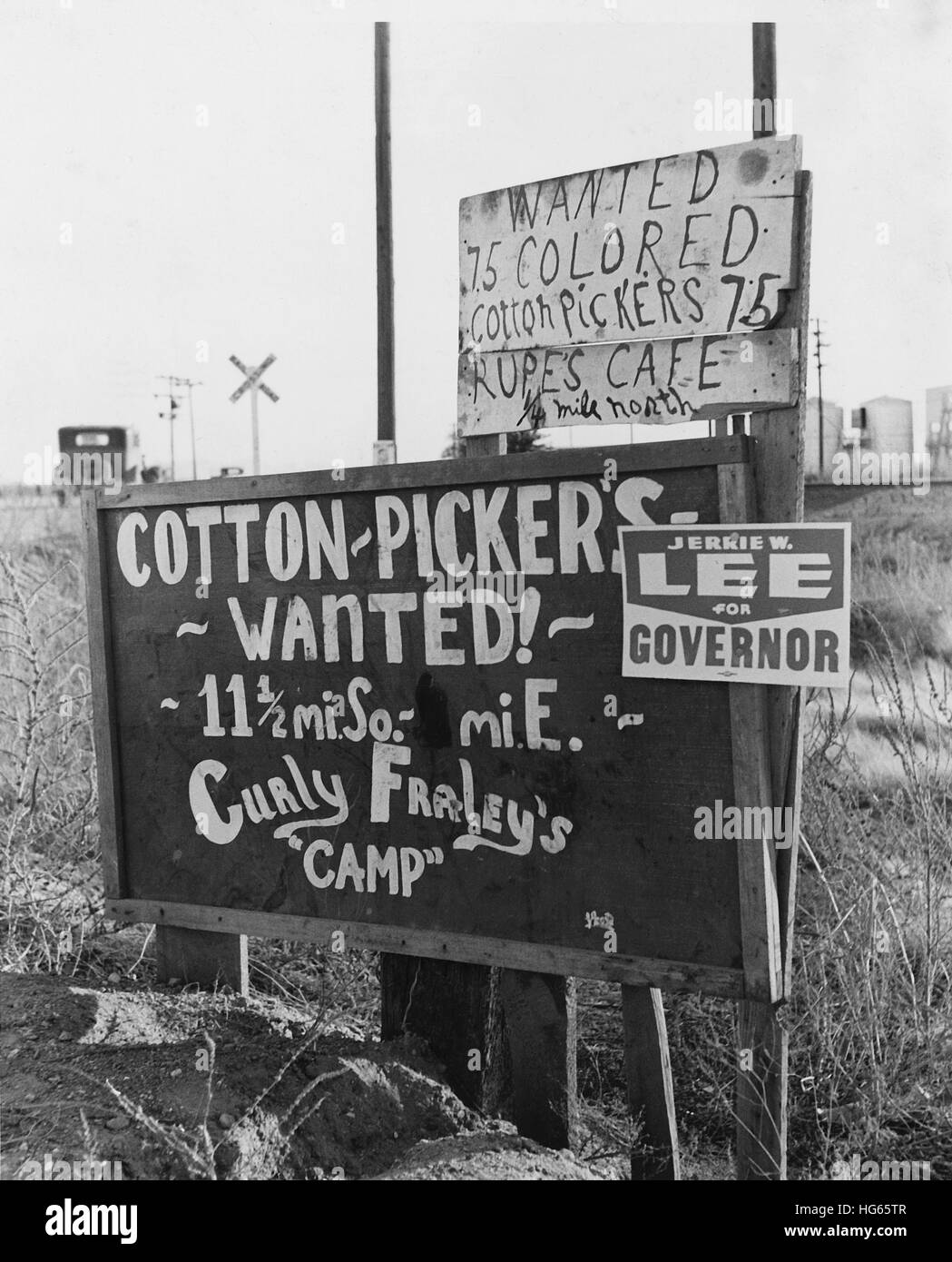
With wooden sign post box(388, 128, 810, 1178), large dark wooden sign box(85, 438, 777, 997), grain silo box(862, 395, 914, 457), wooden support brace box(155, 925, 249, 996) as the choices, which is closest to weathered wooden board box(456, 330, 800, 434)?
wooden sign post box(388, 128, 810, 1178)

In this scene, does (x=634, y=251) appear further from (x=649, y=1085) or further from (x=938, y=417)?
(x=938, y=417)

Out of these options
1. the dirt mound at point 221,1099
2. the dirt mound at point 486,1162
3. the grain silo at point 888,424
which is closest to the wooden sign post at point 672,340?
the dirt mound at point 486,1162

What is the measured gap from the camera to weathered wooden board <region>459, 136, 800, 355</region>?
2.31 meters

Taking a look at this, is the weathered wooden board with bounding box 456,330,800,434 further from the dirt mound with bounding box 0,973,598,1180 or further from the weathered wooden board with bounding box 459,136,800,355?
the dirt mound with bounding box 0,973,598,1180

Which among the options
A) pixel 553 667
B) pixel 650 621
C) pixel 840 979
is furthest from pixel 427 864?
pixel 840 979

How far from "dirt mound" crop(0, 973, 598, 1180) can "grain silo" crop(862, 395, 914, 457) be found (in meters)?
3.54

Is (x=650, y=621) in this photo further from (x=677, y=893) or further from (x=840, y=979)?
(x=840, y=979)

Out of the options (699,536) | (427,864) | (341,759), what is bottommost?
(427,864)

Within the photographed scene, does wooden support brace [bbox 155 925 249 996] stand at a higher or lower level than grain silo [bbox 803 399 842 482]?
lower

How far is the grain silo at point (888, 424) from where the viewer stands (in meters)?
5.04

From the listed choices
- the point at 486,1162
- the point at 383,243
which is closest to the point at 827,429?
the point at 383,243

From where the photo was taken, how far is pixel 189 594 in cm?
291

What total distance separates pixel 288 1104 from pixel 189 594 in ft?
4.12
